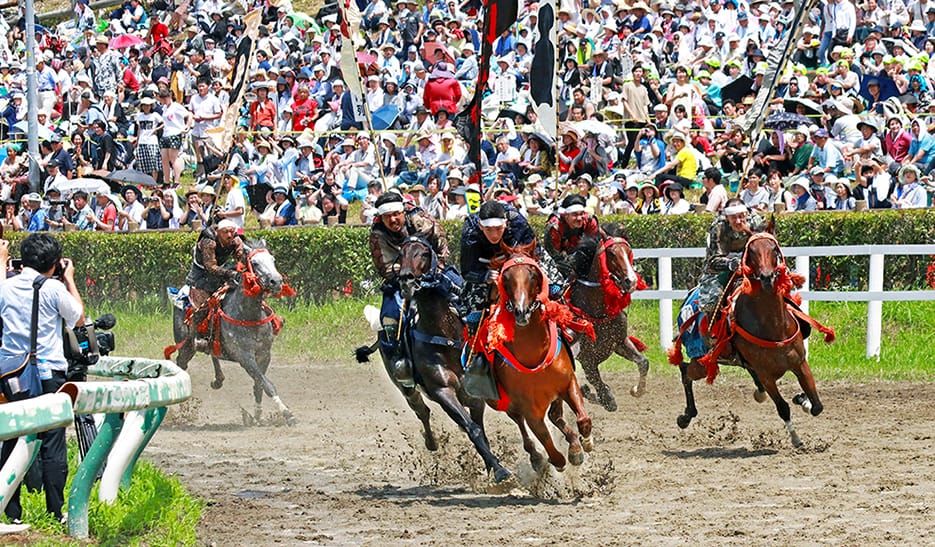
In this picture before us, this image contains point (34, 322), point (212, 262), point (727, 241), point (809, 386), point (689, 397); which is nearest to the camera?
point (34, 322)

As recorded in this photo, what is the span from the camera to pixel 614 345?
1413 cm

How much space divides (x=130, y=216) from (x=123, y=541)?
55.4 ft

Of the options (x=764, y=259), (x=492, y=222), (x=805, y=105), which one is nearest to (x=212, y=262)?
(x=492, y=222)

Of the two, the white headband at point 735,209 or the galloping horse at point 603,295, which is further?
the galloping horse at point 603,295

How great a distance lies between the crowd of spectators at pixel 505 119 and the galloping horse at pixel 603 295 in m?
2.94

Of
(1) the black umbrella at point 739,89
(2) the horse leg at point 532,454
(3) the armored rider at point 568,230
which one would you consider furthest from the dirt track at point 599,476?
(1) the black umbrella at point 739,89

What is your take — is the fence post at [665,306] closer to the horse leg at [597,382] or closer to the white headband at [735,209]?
the horse leg at [597,382]

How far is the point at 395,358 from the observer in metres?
11.9

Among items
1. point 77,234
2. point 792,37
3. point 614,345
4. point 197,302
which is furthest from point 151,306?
point 792,37

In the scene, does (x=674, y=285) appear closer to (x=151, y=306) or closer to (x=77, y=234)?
(x=151, y=306)

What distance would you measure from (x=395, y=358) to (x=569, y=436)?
6.64 feet

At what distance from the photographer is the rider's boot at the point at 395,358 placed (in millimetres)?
11438

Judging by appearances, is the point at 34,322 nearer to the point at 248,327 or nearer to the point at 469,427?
the point at 469,427

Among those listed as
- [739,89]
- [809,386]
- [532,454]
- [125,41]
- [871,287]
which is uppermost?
[125,41]
